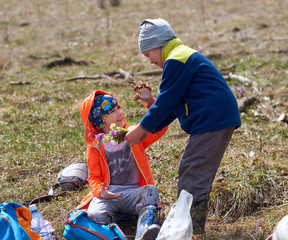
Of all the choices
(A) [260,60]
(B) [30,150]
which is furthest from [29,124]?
(A) [260,60]

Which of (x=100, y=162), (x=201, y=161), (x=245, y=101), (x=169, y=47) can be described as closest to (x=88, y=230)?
(x=100, y=162)

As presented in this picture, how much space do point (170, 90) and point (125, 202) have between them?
127 centimetres

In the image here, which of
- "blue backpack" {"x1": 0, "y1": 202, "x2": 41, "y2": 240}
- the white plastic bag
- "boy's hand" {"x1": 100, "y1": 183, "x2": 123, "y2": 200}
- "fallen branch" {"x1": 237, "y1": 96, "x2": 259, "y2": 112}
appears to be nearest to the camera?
the white plastic bag

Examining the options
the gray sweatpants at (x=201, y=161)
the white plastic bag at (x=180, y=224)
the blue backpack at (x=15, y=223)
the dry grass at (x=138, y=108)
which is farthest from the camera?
the dry grass at (x=138, y=108)

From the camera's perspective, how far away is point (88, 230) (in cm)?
336

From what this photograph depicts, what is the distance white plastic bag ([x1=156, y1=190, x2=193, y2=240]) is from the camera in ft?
9.15

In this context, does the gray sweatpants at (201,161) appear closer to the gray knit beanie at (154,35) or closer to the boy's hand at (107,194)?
the boy's hand at (107,194)

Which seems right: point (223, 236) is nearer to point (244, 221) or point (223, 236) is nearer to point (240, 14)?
point (244, 221)

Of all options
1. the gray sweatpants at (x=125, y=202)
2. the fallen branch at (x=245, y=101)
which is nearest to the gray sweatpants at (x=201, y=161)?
the gray sweatpants at (x=125, y=202)

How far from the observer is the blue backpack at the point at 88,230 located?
131 inches

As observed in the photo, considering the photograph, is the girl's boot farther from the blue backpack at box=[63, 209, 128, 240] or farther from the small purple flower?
the small purple flower

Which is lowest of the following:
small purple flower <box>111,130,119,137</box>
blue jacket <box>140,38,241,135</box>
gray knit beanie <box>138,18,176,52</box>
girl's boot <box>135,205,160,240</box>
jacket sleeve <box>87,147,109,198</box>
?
girl's boot <box>135,205,160,240</box>

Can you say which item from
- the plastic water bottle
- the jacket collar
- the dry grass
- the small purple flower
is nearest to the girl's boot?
the dry grass

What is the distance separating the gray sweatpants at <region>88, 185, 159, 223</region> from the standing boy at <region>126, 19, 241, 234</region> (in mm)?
389
